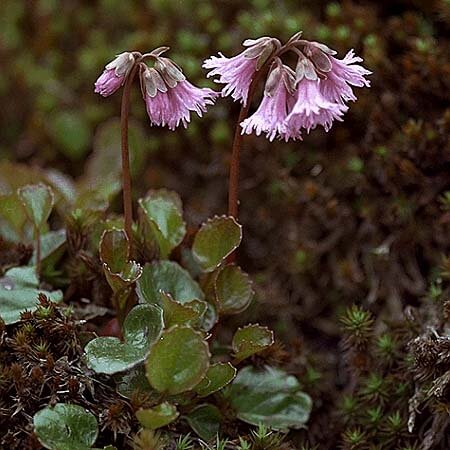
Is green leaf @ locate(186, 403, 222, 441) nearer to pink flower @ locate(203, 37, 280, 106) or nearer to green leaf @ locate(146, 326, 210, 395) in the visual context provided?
green leaf @ locate(146, 326, 210, 395)

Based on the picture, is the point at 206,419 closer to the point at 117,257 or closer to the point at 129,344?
the point at 129,344

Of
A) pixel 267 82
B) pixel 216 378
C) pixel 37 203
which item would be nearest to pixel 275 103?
pixel 267 82

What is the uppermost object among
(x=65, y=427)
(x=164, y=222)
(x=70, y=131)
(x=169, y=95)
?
(x=169, y=95)

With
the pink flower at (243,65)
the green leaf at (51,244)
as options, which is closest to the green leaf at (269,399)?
the green leaf at (51,244)

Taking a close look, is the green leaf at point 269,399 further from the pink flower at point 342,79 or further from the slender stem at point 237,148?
the pink flower at point 342,79

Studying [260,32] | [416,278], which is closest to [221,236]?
[416,278]

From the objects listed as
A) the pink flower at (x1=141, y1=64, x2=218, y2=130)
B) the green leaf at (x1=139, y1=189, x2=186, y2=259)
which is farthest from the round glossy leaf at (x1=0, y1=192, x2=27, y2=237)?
the pink flower at (x1=141, y1=64, x2=218, y2=130)

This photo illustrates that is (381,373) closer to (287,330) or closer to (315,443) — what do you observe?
(315,443)
